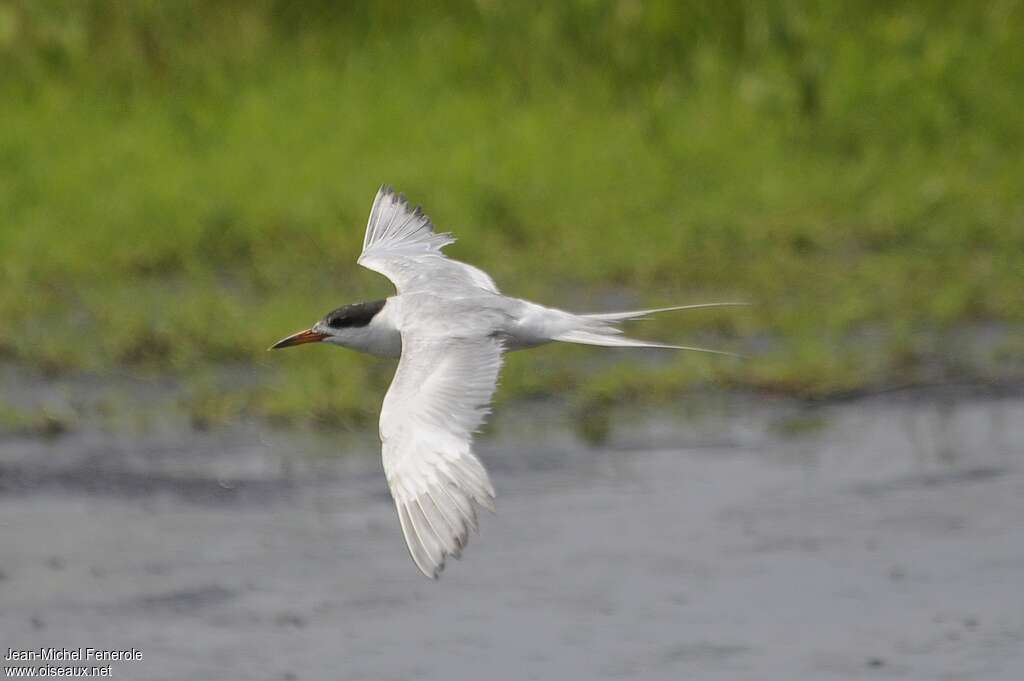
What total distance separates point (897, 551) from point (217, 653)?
2.02 meters

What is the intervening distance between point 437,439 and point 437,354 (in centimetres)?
47

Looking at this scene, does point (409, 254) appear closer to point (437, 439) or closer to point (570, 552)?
point (570, 552)

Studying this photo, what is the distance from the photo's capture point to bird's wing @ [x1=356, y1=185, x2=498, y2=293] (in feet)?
20.0

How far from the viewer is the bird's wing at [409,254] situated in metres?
6.11

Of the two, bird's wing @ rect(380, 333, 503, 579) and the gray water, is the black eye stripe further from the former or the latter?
the gray water

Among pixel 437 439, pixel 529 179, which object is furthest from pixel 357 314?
pixel 529 179

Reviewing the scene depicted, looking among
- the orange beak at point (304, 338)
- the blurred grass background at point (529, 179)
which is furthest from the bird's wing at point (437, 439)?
the blurred grass background at point (529, 179)

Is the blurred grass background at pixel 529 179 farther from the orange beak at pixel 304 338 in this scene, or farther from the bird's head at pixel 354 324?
the bird's head at pixel 354 324

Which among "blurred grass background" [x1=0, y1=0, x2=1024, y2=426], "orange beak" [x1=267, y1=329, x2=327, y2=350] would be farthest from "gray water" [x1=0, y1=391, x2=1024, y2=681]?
"orange beak" [x1=267, y1=329, x2=327, y2=350]

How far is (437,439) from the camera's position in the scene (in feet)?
15.7

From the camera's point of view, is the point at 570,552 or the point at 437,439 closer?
the point at 437,439

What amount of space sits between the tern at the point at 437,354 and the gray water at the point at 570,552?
74 centimetres

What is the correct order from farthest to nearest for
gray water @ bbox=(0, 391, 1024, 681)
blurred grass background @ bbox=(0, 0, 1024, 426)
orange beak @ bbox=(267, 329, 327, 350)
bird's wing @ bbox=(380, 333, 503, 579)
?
1. blurred grass background @ bbox=(0, 0, 1024, 426)
2. orange beak @ bbox=(267, 329, 327, 350)
3. gray water @ bbox=(0, 391, 1024, 681)
4. bird's wing @ bbox=(380, 333, 503, 579)

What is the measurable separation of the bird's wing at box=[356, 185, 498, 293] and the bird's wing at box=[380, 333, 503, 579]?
27.3 inches
